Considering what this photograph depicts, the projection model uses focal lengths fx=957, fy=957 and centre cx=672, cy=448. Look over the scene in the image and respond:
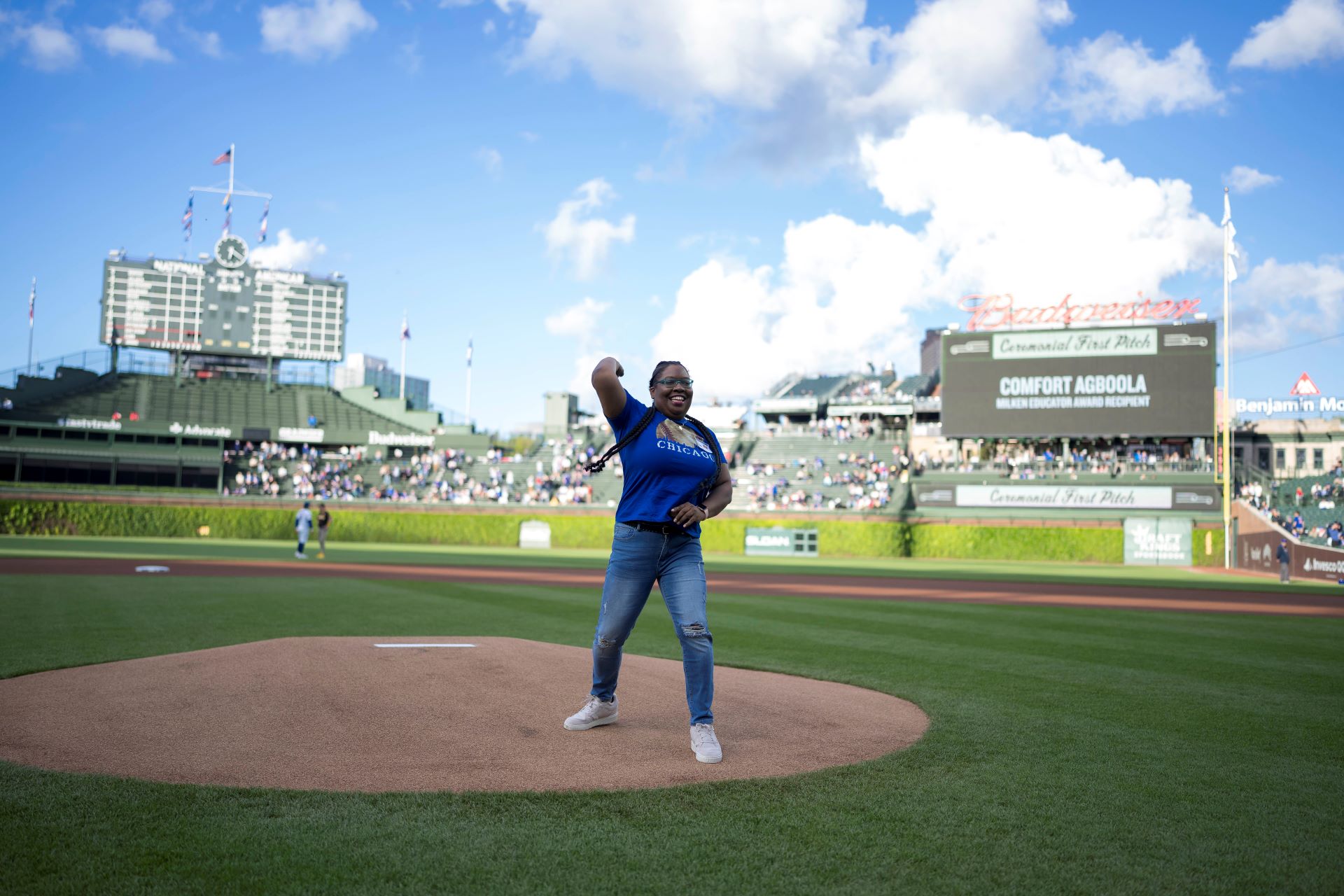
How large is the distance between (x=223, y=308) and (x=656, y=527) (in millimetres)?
60777

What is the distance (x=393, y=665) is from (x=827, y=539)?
3770cm

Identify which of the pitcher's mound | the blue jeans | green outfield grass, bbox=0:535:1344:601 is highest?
the blue jeans

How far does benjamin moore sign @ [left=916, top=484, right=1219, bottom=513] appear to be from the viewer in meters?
41.3

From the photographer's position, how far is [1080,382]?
1726 inches

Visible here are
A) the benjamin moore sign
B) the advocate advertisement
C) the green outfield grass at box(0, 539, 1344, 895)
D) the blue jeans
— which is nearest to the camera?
the green outfield grass at box(0, 539, 1344, 895)

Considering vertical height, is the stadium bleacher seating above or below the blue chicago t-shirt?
above

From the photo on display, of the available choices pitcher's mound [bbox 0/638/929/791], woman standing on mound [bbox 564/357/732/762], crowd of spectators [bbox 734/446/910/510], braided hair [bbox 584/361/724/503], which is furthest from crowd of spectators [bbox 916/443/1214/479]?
woman standing on mound [bbox 564/357/732/762]

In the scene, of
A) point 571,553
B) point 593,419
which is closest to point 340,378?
point 593,419

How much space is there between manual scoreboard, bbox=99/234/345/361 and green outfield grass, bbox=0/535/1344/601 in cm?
1778

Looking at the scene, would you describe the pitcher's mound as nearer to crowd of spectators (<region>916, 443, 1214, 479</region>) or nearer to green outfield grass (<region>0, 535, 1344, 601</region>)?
green outfield grass (<region>0, 535, 1344, 601</region>)

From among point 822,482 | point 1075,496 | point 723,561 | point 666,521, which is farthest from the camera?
point 822,482

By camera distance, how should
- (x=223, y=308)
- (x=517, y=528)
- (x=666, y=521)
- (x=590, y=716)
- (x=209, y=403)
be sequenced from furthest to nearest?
(x=223, y=308), (x=209, y=403), (x=517, y=528), (x=590, y=716), (x=666, y=521)

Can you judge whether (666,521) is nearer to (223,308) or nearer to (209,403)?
(209,403)

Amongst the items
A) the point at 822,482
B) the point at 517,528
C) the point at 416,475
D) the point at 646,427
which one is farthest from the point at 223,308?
the point at 646,427
